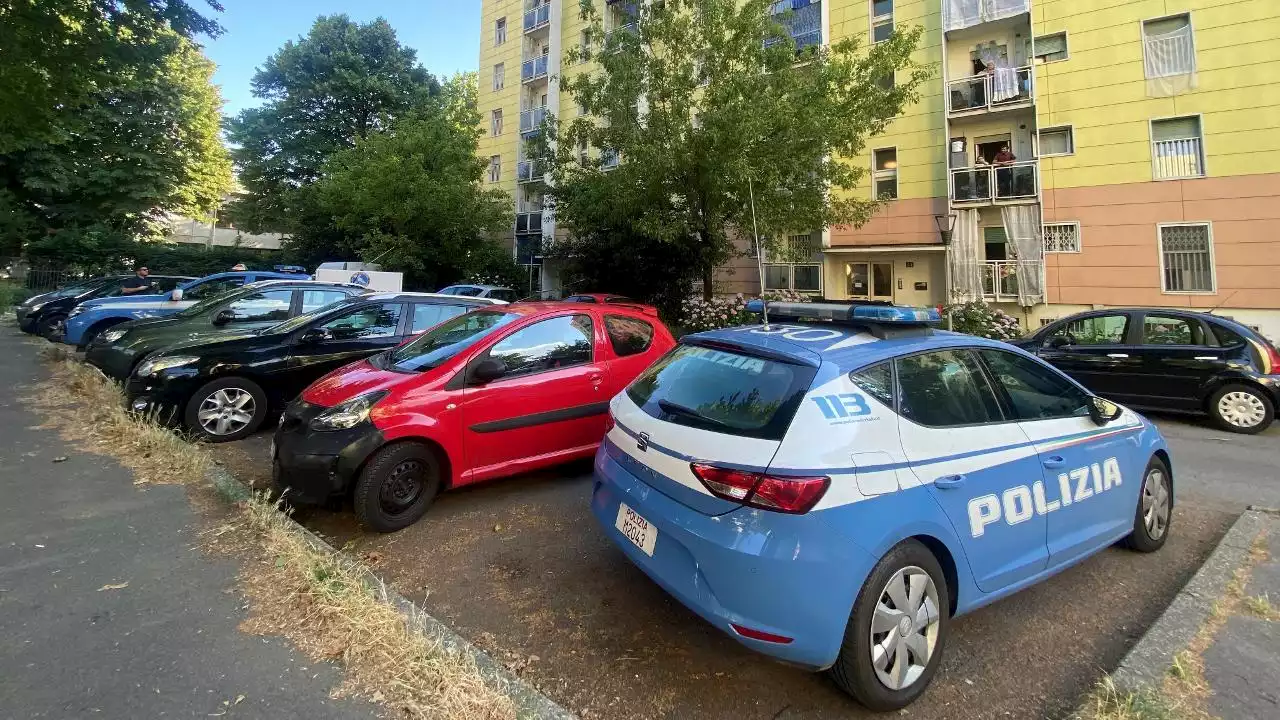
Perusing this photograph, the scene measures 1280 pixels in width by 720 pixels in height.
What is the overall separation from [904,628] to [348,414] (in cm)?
348

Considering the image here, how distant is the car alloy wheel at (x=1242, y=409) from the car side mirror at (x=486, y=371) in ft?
29.0

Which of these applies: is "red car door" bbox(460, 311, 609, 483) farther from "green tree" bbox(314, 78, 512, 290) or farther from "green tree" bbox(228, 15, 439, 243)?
"green tree" bbox(228, 15, 439, 243)

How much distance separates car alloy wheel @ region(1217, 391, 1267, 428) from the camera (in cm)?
691

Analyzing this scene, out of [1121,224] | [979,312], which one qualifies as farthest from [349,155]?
[1121,224]

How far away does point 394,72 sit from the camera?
2836cm

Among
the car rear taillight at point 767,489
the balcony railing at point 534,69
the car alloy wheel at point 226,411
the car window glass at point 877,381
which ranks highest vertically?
the balcony railing at point 534,69

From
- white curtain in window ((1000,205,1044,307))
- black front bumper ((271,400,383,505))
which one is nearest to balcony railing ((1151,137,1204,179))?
white curtain in window ((1000,205,1044,307))

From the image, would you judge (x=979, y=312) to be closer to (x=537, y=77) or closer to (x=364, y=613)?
(x=364, y=613)

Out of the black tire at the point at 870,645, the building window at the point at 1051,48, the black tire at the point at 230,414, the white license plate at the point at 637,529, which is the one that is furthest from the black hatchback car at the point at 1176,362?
the building window at the point at 1051,48

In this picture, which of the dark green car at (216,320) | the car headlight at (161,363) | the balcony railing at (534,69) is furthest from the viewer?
the balcony railing at (534,69)

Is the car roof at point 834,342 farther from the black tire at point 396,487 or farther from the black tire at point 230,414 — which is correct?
the black tire at point 230,414

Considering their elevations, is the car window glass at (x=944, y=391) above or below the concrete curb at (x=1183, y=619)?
above

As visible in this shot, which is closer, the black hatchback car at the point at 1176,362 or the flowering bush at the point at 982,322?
the black hatchback car at the point at 1176,362

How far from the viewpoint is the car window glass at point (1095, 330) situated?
25.5 feet
